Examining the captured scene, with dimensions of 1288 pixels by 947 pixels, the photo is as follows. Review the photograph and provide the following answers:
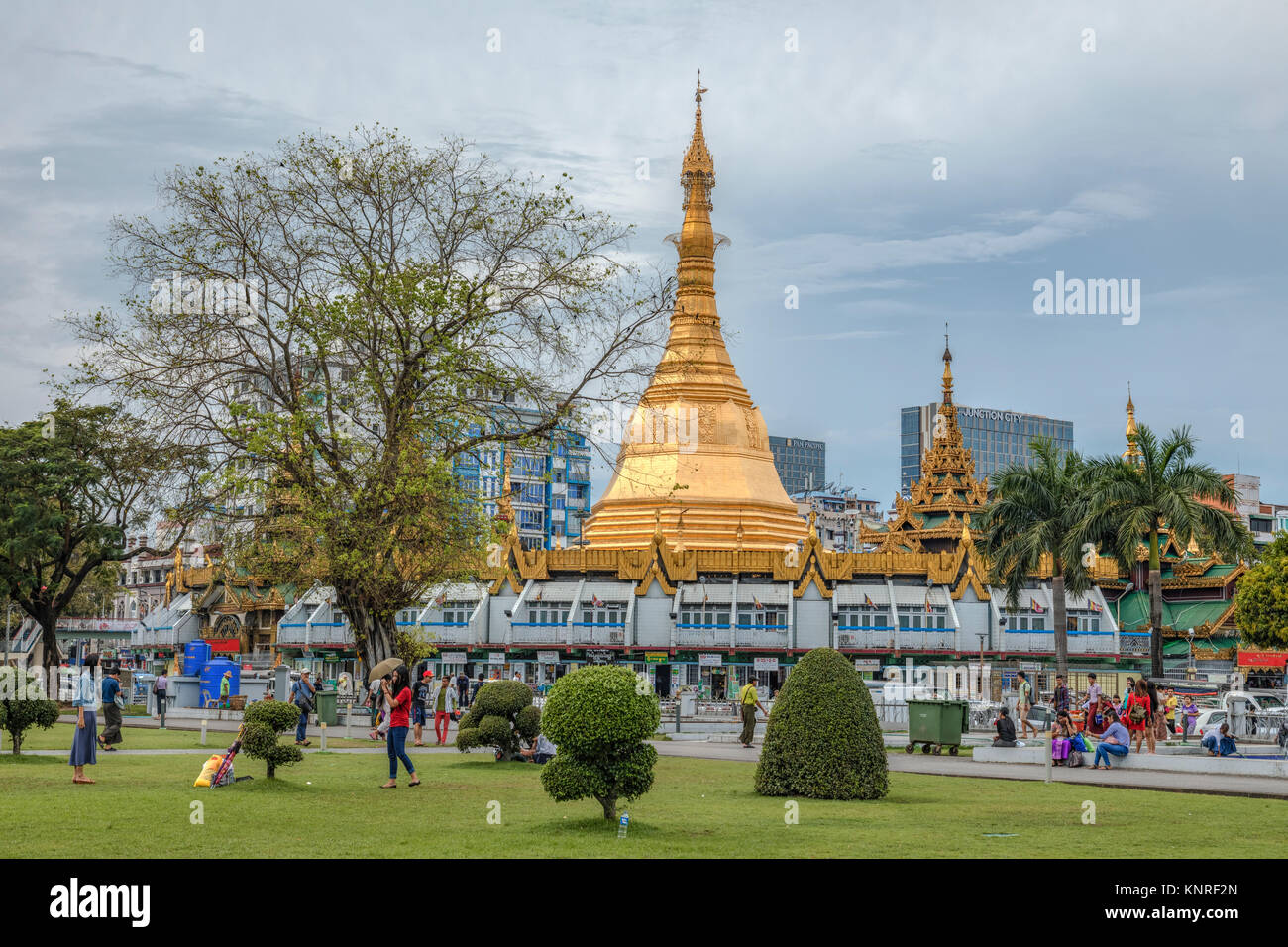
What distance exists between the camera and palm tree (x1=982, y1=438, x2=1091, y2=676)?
42.7 meters

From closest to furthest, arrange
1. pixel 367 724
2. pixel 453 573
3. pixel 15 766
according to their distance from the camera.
→ pixel 15 766
pixel 453 573
pixel 367 724

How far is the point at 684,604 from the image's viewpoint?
174 ft

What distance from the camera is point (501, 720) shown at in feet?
74.2

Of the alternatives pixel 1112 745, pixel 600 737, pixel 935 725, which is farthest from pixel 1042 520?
pixel 600 737

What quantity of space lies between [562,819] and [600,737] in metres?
1.35

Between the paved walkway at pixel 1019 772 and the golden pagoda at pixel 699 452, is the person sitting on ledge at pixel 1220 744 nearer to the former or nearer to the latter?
the paved walkway at pixel 1019 772

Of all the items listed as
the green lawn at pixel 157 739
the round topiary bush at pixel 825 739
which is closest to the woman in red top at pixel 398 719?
the round topiary bush at pixel 825 739

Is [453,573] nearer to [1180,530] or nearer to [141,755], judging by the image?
[141,755]

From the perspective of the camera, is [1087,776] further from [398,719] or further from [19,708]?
[19,708]

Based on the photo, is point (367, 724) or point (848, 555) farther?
point (848, 555)

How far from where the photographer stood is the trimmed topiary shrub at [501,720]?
22406 mm

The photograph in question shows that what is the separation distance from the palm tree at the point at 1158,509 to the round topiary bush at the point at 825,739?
23.5 metres
